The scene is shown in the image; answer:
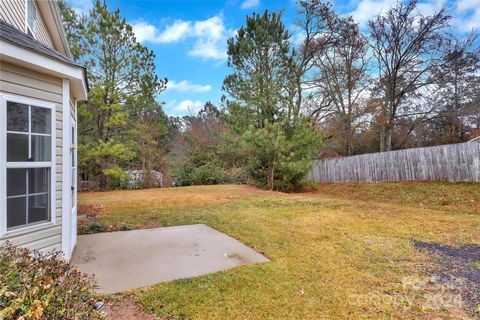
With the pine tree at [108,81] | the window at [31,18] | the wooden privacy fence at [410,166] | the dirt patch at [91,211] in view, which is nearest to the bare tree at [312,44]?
the wooden privacy fence at [410,166]

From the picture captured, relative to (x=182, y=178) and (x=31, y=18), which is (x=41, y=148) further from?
(x=182, y=178)

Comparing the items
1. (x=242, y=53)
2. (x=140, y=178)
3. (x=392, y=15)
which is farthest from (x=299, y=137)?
(x=392, y=15)

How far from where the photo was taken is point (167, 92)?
13.9 m

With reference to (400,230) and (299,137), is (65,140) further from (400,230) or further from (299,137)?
(299,137)

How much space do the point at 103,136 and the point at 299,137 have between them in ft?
30.8

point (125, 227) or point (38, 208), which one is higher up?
point (38, 208)

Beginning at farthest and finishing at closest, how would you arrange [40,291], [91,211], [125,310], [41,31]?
[91,211]
[41,31]
[125,310]
[40,291]

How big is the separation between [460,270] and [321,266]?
5.50 ft

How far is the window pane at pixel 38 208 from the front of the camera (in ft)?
9.29

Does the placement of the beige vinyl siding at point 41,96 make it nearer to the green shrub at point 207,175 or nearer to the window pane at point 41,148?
the window pane at point 41,148

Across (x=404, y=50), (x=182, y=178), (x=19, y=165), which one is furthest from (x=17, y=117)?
(x=404, y=50)

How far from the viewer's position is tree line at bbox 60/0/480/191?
11.7m

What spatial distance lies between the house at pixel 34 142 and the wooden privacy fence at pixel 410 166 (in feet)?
38.1

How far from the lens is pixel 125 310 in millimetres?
2377
